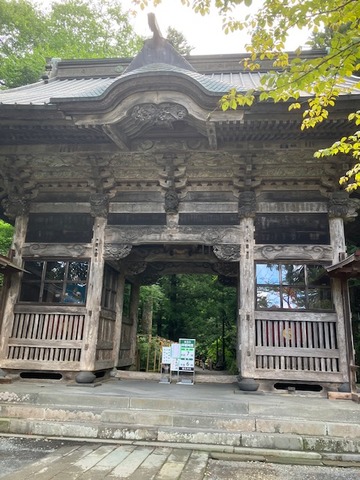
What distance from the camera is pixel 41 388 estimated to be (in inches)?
250

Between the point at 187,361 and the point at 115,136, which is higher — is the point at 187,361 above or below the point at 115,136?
below

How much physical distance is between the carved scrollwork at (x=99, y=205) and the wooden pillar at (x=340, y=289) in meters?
4.77

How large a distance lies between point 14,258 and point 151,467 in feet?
18.5

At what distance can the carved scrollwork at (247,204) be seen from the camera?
7434mm

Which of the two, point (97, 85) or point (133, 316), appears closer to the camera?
point (97, 85)

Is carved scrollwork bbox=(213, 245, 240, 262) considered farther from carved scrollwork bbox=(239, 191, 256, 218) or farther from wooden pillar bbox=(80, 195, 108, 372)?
wooden pillar bbox=(80, 195, 108, 372)

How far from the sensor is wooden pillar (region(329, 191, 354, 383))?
6.66 m

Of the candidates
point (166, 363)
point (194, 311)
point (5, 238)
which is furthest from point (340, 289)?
point (194, 311)

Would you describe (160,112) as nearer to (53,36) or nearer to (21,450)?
(21,450)

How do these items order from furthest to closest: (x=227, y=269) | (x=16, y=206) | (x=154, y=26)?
(x=227, y=269)
(x=16, y=206)
(x=154, y=26)

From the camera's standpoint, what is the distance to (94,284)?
752 centimetres

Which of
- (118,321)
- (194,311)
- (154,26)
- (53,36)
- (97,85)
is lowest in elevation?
(118,321)

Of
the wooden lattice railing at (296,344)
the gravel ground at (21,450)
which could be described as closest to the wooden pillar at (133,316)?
the wooden lattice railing at (296,344)

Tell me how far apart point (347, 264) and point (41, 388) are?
230 inches
